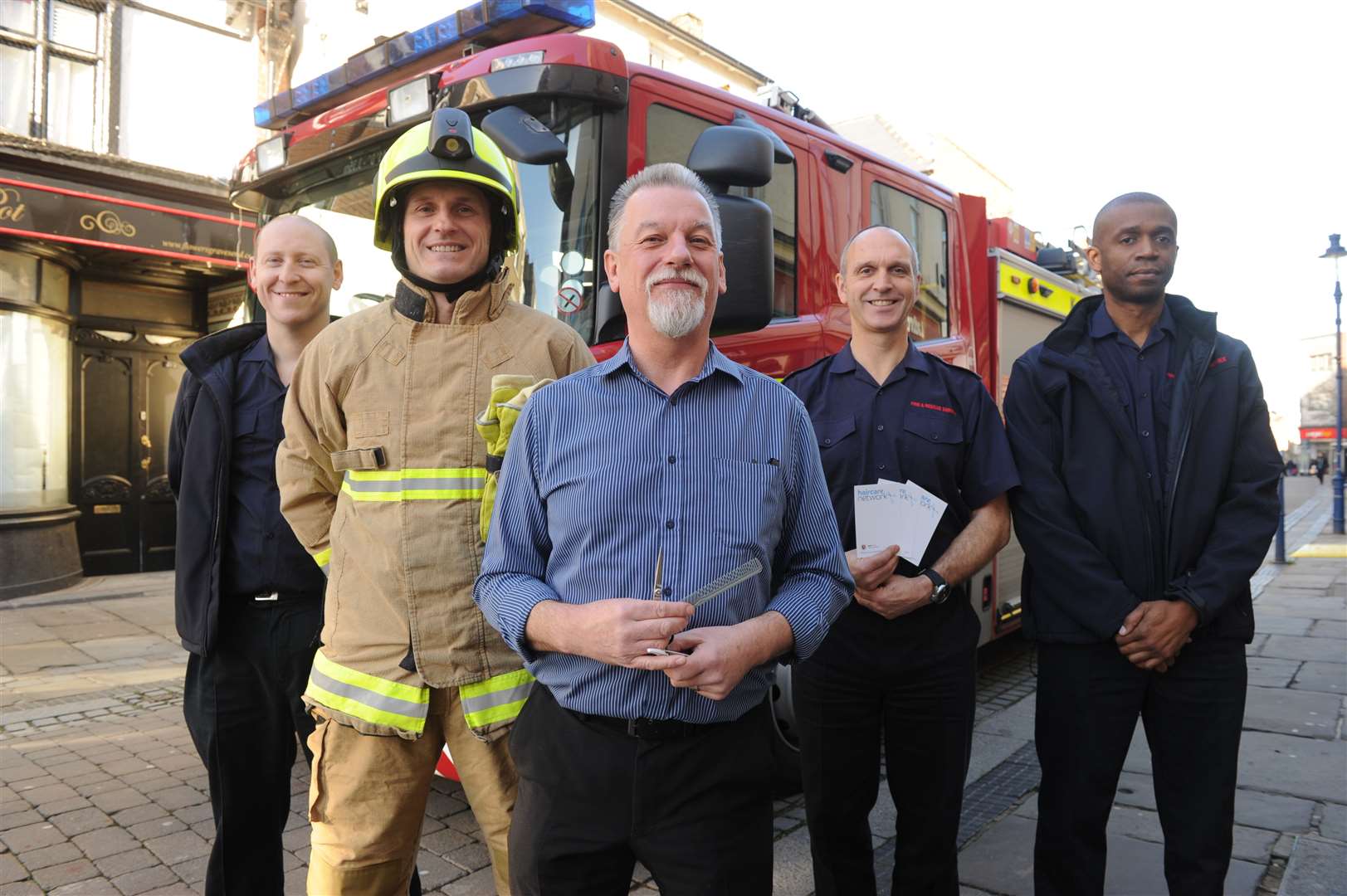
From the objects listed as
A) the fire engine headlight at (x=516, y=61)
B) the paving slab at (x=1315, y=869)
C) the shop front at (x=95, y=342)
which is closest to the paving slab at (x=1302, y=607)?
the paving slab at (x=1315, y=869)

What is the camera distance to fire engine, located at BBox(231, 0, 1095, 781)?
10.1 ft

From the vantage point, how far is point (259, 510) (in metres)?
2.65

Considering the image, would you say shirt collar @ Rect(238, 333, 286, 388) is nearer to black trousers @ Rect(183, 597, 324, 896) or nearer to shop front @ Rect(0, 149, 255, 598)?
black trousers @ Rect(183, 597, 324, 896)

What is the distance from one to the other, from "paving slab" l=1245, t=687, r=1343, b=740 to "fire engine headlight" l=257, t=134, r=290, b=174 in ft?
17.9

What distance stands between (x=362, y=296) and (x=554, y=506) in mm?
2284

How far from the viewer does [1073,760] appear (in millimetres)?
2572

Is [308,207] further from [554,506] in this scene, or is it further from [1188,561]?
[1188,561]

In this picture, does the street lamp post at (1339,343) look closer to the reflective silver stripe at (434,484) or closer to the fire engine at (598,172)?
the fire engine at (598,172)

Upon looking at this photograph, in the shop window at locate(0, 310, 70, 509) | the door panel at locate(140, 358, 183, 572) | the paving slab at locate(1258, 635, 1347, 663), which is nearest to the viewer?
the paving slab at locate(1258, 635, 1347, 663)

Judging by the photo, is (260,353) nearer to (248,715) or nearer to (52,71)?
(248,715)

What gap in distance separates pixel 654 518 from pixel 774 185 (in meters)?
2.42

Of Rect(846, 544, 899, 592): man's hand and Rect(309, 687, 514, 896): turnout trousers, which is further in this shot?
Rect(846, 544, 899, 592): man's hand

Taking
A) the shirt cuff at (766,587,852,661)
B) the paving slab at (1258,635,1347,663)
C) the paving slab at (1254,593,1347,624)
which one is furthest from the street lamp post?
the shirt cuff at (766,587,852,661)

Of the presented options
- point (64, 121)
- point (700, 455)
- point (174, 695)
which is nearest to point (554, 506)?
point (700, 455)
